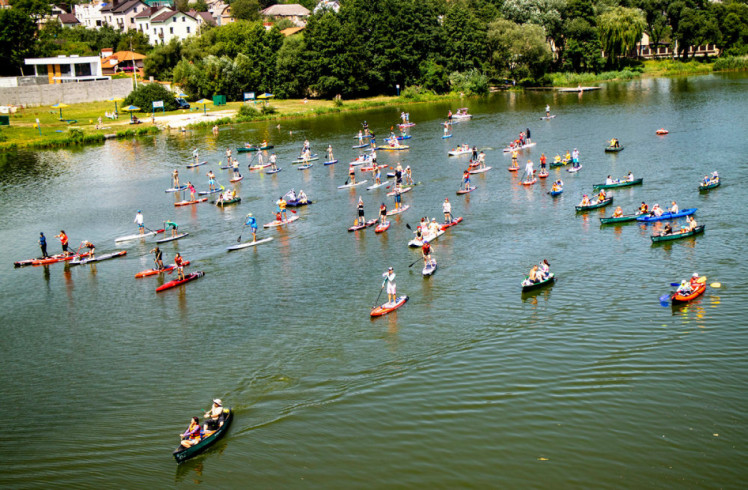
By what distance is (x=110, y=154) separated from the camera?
83.8m

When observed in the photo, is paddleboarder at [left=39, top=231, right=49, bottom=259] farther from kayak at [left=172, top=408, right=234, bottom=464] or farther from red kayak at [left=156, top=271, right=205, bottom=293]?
kayak at [left=172, top=408, right=234, bottom=464]

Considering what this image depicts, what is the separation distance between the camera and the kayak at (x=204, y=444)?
2286cm

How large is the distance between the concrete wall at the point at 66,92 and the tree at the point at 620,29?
3293 inches

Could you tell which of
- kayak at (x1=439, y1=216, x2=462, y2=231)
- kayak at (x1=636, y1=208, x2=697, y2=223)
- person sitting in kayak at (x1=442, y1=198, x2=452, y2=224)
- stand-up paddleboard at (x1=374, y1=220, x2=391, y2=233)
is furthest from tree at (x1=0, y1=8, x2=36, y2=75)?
kayak at (x1=636, y1=208, x2=697, y2=223)

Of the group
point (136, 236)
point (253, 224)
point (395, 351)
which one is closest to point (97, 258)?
point (136, 236)

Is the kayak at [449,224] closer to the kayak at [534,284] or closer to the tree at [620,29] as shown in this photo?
the kayak at [534,284]

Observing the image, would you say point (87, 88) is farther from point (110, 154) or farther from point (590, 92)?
point (590, 92)

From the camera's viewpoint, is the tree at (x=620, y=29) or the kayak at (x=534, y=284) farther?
the tree at (x=620, y=29)

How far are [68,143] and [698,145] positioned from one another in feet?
247

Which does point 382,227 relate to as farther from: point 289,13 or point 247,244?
point 289,13

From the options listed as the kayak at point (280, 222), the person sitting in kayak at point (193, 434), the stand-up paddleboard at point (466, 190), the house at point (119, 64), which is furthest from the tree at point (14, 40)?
the person sitting in kayak at point (193, 434)

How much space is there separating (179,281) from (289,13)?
15187 cm

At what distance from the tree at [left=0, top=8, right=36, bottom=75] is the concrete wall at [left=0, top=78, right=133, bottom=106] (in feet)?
62.7

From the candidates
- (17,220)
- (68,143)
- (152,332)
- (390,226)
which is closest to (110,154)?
(68,143)
